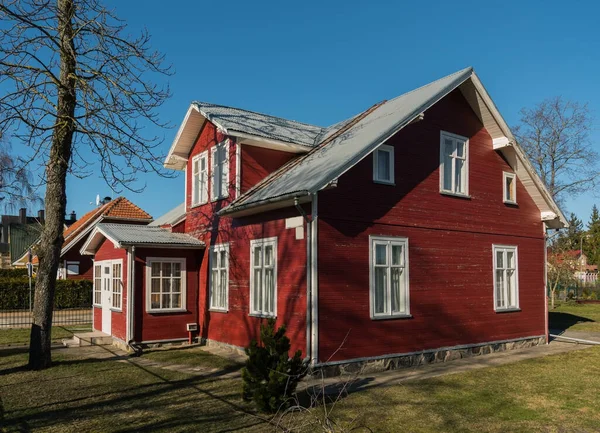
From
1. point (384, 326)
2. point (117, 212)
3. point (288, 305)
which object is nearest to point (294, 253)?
point (288, 305)

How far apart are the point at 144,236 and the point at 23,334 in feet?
25.5

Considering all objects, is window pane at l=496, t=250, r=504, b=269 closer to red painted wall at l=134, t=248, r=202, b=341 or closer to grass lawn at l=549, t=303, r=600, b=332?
grass lawn at l=549, t=303, r=600, b=332

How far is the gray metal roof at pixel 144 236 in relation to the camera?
15.5 meters

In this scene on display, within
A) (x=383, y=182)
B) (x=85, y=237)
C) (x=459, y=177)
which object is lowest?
(x=85, y=237)

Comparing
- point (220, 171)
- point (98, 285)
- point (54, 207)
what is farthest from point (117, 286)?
point (220, 171)

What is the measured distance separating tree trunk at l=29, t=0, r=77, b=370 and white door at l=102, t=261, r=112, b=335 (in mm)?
4614

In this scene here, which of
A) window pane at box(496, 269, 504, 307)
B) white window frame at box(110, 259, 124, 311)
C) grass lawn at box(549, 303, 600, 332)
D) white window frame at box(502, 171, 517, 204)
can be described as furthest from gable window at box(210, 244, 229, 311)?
grass lawn at box(549, 303, 600, 332)

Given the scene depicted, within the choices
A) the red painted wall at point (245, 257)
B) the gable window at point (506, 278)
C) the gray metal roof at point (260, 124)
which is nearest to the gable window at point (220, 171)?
the red painted wall at point (245, 257)

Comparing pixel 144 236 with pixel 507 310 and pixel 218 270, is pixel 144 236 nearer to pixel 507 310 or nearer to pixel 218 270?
pixel 218 270

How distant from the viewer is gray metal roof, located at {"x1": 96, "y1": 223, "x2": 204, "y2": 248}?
15461 mm

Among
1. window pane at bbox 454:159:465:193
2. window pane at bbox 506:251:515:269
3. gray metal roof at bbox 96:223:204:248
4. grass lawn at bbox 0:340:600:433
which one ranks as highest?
window pane at bbox 454:159:465:193

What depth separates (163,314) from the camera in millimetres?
16188

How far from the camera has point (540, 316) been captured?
17109 millimetres

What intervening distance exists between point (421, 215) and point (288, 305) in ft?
14.1
